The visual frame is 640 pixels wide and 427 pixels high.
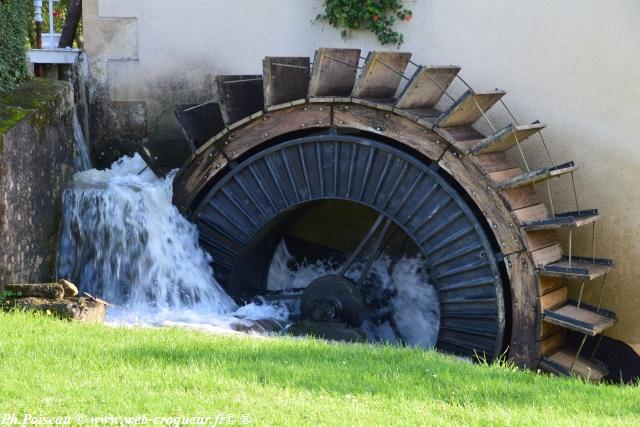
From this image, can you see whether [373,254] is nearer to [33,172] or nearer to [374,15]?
[374,15]

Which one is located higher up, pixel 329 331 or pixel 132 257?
pixel 132 257

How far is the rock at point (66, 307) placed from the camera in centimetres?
621

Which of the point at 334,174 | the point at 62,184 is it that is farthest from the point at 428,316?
the point at 62,184

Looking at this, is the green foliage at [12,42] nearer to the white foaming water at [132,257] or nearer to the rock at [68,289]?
the white foaming water at [132,257]

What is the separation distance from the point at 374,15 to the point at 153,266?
8.80 feet

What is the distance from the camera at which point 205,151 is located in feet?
27.2

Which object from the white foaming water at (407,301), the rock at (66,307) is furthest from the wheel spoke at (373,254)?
the rock at (66,307)

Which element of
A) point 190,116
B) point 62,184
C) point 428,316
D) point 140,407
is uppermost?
point 190,116

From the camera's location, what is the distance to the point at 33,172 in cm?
720

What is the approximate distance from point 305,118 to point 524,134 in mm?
1700

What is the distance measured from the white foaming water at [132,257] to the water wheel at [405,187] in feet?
0.98

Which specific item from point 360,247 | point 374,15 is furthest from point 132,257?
point 374,15

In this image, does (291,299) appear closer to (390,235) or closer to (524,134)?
(390,235)

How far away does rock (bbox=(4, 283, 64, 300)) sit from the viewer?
21.3 feet
